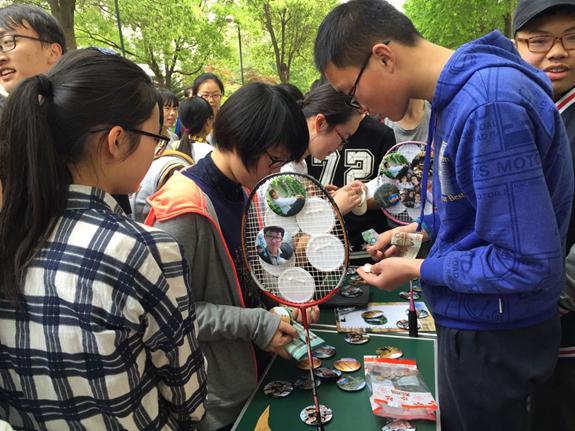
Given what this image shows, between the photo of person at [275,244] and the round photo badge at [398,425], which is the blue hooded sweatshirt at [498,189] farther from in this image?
the photo of person at [275,244]

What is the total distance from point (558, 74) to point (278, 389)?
2043 millimetres

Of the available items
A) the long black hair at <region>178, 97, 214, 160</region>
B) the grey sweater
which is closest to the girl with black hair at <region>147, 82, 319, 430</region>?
the grey sweater

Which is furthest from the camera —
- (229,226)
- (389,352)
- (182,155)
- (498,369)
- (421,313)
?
(182,155)

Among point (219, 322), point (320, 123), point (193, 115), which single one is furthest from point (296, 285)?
point (193, 115)

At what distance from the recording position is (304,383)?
159 centimetres

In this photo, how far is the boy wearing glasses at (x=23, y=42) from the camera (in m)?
2.25

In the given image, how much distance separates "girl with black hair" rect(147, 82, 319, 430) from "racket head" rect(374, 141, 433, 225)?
79 cm

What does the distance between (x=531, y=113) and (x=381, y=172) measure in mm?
1300

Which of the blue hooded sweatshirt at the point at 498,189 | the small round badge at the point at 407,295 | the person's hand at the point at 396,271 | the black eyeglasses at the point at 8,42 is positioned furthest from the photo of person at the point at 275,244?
the black eyeglasses at the point at 8,42

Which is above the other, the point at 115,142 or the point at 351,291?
the point at 115,142

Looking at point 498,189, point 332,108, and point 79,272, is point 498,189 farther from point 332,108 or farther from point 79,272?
point 332,108

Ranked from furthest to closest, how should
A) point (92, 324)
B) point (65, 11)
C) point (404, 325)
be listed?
point (65, 11)
point (404, 325)
point (92, 324)

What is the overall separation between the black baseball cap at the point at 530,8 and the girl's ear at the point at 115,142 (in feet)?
6.42

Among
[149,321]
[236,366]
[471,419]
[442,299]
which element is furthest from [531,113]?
[236,366]
